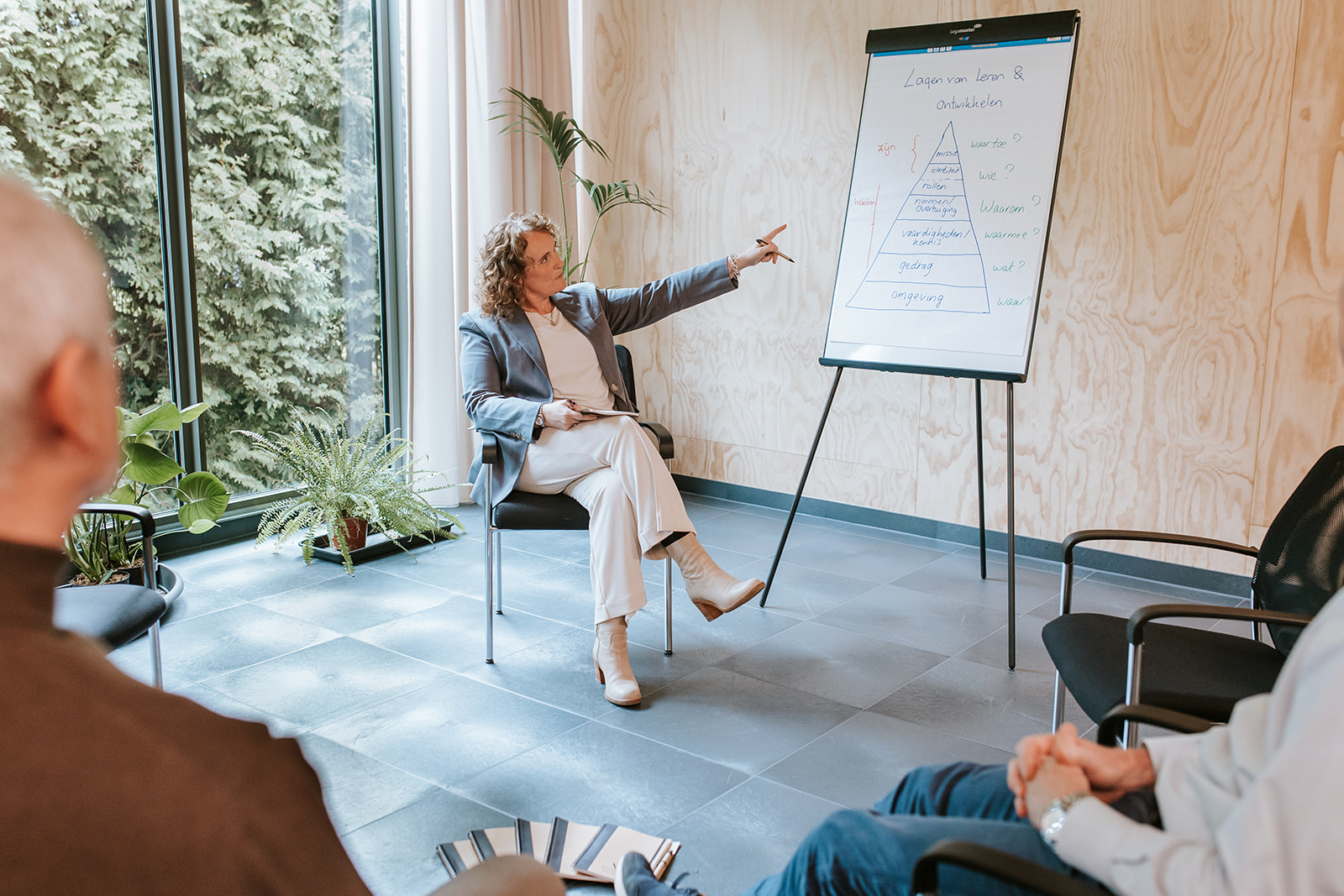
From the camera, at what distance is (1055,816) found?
1122mm

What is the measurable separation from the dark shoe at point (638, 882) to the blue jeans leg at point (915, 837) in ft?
1.29

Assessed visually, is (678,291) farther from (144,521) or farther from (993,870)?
(993,870)

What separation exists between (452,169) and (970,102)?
2.14 metres

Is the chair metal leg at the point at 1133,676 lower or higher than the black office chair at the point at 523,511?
lower

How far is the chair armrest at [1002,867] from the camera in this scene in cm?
97

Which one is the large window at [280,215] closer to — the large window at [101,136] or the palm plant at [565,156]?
the large window at [101,136]

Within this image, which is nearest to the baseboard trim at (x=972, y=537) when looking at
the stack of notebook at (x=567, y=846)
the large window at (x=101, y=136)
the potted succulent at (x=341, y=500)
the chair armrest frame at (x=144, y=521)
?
the potted succulent at (x=341, y=500)

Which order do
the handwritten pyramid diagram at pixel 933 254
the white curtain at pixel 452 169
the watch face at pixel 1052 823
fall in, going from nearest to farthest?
the watch face at pixel 1052 823 → the handwritten pyramid diagram at pixel 933 254 → the white curtain at pixel 452 169

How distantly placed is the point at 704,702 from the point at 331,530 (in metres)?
1.79

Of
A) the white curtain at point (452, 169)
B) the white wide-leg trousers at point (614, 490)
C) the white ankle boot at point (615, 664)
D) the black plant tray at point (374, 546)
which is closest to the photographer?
the white ankle boot at point (615, 664)

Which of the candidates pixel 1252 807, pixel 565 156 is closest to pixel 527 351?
pixel 565 156

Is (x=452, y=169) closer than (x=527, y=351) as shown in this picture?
No

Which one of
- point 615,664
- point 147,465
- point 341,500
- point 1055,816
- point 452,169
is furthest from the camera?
point 452,169

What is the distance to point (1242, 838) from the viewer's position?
2.95 ft
